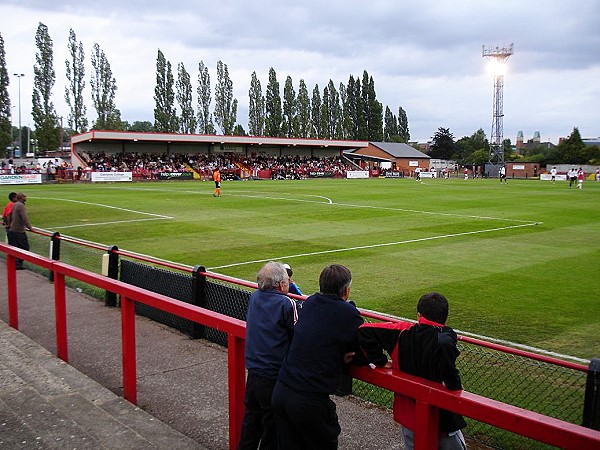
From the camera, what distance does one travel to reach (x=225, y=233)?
1966cm

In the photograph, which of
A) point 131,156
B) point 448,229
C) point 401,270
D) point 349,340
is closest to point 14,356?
point 349,340

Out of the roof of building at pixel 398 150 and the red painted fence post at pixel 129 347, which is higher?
the roof of building at pixel 398 150

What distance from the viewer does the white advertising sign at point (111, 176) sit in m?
56.6

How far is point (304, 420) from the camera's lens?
3771 millimetres

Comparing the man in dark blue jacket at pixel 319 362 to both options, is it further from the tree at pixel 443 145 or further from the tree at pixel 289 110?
the tree at pixel 443 145

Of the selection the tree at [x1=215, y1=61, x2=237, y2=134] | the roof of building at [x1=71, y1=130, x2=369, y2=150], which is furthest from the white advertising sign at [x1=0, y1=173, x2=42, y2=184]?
the tree at [x1=215, y1=61, x2=237, y2=134]

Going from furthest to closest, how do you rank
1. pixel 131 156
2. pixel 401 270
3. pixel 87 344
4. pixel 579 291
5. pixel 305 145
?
pixel 305 145, pixel 131 156, pixel 401 270, pixel 579 291, pixel 87 344

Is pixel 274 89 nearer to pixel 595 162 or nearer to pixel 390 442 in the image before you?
pixel 595 162

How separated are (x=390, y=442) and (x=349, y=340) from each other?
209 centimetres

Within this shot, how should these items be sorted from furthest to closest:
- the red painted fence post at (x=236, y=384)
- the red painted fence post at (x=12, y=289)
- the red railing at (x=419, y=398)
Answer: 1. the red painted fence post at (x=12, y=289)
2. the red painted fence post at (x=236, y=384)
3. the red railing at (x=419, y=398)

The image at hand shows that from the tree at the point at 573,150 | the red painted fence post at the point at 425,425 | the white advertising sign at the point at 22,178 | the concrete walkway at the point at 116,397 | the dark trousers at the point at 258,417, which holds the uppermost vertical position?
the tree at the point at 573,150

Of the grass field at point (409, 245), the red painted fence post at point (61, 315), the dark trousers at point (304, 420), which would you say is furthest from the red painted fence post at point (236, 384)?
the grass field at point (409, 245)

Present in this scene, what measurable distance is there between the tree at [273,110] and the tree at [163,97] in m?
16.6

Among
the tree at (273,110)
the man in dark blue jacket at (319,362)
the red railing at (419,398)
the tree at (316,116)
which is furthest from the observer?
the tree at (316,116)
